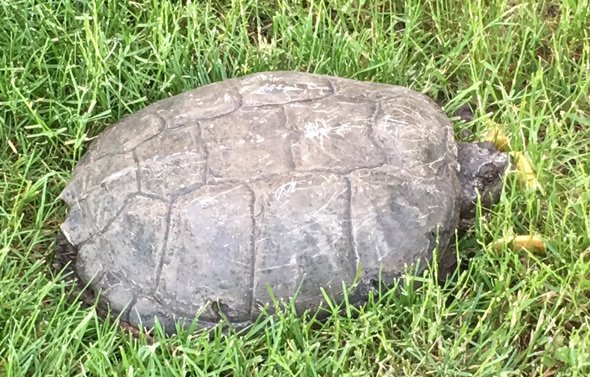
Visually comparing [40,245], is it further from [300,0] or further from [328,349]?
[300,0]

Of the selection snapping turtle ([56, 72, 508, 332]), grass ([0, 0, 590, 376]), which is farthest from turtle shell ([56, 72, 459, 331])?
grass ([0, 0, 590, 376])

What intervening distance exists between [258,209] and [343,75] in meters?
0.94

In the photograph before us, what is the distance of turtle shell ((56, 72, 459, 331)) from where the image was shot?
2.26 meters

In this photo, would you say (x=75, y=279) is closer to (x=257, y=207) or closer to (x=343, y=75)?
(x=257, y=207)

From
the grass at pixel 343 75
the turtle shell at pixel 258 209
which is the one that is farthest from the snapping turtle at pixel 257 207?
the grass at pixel 343 75

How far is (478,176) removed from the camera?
2.59m

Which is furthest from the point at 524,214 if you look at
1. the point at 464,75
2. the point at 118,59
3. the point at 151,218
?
the point at 118,59

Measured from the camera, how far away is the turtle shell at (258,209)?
2264 millimetres

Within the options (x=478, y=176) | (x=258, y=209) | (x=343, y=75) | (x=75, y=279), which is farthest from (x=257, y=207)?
(x=343, y=75)

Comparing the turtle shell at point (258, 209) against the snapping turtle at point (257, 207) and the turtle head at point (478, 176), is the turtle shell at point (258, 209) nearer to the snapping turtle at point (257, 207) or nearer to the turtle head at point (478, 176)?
the snapping turtle at point (257, 207)

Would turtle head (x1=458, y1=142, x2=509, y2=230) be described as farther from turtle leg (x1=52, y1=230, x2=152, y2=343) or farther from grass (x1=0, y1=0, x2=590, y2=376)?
turtle leg (x1=52, y1=230, x2=152, y2=343)

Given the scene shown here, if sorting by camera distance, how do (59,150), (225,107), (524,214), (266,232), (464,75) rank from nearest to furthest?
(266,232)
(225,107)
(524,214)
(59,150)
(464,75)

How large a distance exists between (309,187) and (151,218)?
1.53ft

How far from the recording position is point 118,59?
9.58 feet
